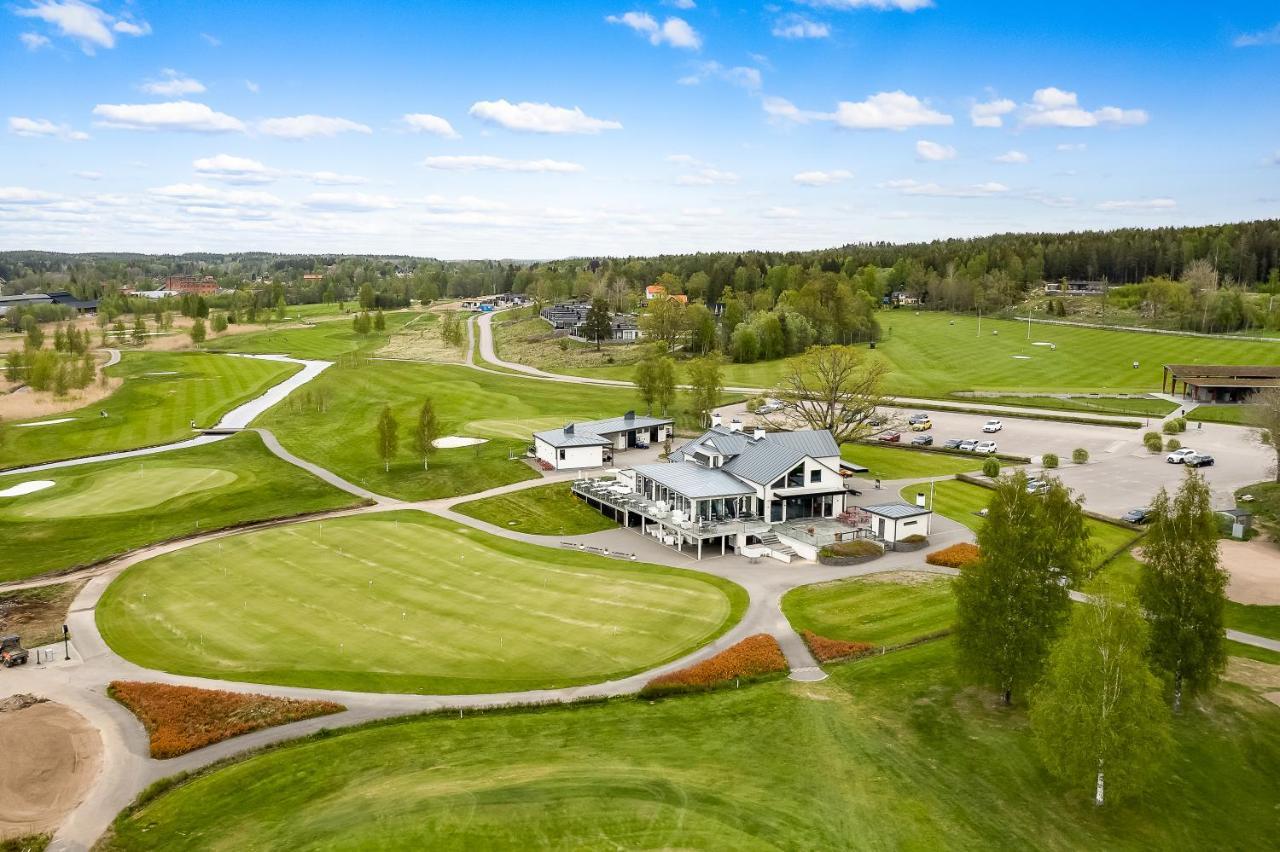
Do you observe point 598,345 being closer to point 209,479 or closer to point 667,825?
point 209,479

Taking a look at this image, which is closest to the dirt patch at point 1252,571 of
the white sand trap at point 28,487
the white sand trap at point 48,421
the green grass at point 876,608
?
the green grass at point 876,608

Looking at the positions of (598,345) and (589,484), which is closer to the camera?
(589,484)

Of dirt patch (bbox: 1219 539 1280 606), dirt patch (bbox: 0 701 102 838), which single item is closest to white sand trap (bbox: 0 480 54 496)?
dirt patch (bbox: 0 701 102 838)

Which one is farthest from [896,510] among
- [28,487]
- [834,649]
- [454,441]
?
[28,487]

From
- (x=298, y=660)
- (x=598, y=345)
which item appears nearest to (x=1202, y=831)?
(x=298, y=660)

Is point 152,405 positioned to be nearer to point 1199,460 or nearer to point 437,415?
point 437,415

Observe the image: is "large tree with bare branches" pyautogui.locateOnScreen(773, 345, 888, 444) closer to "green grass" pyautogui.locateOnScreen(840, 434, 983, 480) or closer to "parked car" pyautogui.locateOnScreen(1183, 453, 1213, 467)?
"green grass" pyautogui.locateOnScreen(840, 434, 983, 480)
